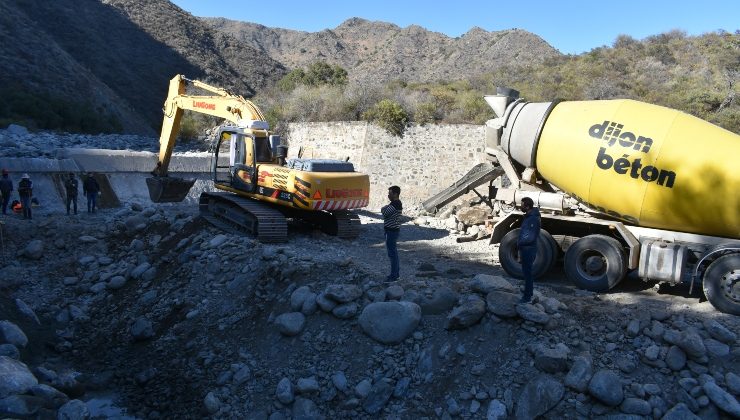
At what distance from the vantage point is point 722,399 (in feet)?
18.1

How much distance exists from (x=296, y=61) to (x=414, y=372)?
59351mm

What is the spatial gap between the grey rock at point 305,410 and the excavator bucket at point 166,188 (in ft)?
26.9

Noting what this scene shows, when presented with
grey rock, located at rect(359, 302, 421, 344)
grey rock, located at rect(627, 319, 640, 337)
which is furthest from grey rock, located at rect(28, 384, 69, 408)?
grey rock, located at rect(627, 319, 640, 337)

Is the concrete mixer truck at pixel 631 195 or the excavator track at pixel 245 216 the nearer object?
the concrete mixer truck at pixel 631 195

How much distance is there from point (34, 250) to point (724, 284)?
38.5 ft

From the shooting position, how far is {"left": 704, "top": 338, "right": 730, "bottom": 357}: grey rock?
19.7 ft

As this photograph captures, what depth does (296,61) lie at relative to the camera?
6231cm

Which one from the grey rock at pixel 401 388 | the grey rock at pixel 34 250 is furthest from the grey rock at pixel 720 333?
the grey rock at pixel 34 250

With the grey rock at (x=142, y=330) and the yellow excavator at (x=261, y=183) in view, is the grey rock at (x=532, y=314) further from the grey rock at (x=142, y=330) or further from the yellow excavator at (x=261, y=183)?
the grey rock at (x=142, y=330)

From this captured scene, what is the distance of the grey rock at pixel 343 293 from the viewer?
733 cm

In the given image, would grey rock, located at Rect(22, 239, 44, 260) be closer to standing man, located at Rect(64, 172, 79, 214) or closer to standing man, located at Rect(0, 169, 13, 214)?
standing man, located at Rect(0, 169, 13, 214)

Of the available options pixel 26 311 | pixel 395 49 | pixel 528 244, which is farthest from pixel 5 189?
pixel 395 49

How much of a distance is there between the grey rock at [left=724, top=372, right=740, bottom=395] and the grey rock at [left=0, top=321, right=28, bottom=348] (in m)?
8.88

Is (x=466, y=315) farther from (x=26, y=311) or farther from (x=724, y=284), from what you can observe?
(x=26, y=311)
